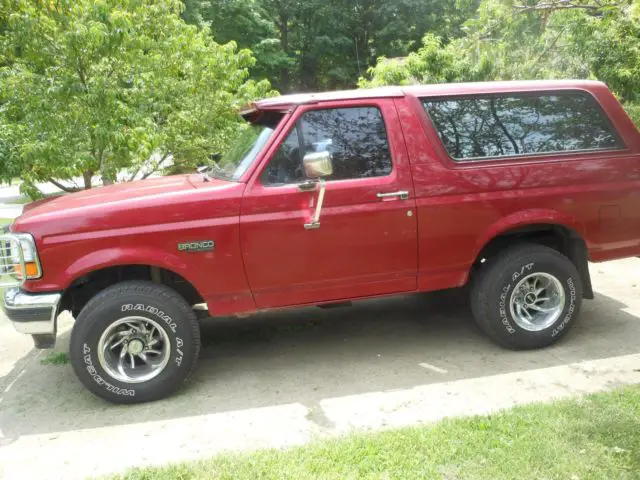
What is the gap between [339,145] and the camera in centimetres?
437

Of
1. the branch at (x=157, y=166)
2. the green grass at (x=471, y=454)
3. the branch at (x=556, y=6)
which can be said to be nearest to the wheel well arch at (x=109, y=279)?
the green grass at (x=471, y=454)

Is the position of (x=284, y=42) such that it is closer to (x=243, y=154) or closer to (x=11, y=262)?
(x=243, y=154)

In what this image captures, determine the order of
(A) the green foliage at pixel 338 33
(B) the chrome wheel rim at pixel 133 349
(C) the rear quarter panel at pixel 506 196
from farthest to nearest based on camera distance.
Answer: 1. (A) the green foliage at pixel 338 33
2. (C) the rear quarter panel at pixel 506 196
3. (B) the chrome wheel rim at pixel 133 349

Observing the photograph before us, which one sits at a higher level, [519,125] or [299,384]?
[519,125]

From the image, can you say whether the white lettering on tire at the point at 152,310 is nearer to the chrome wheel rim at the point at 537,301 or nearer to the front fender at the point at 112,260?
the front fender at the point at 112,260

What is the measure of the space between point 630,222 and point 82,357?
435 centimetres

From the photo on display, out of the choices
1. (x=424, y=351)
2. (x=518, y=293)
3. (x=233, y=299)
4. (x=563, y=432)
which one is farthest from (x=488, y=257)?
(x=233, y=299)

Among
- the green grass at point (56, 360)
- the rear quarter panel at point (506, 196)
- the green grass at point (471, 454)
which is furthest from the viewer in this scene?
the green grass at point (56, 360)

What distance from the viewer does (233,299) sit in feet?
13.9

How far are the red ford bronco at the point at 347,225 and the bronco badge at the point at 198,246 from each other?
12mm

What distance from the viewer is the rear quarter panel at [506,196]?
442 centimetres

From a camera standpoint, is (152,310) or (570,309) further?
(570,309)

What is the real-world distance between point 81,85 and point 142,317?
140 inches

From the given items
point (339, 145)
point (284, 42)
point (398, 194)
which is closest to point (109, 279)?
point (339, 145)
